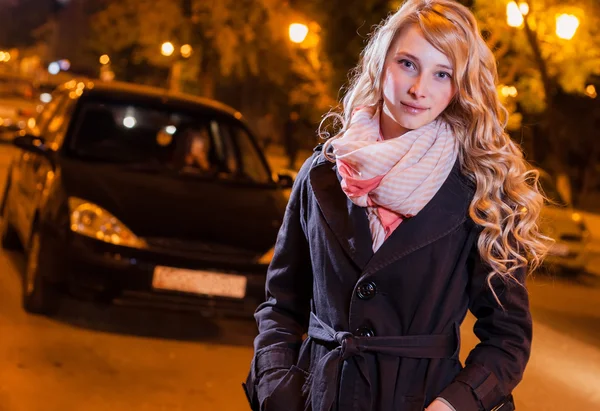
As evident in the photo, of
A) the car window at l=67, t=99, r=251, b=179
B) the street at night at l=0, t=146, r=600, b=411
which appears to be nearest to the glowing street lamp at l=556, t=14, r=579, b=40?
the street at night at l=0, t=146, r=600, b=411

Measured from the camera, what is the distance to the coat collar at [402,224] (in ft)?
7.74

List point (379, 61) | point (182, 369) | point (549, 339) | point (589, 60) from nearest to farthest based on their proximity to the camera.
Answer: point (379, 61) → point (182, 369) → point (549, 339) → point (589, 60)

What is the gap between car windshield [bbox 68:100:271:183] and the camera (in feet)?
25.6

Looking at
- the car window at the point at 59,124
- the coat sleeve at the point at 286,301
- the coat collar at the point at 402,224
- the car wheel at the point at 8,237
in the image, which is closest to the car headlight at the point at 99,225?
the car window at the point at 59,124

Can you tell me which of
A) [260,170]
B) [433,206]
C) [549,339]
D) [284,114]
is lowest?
[284,114]

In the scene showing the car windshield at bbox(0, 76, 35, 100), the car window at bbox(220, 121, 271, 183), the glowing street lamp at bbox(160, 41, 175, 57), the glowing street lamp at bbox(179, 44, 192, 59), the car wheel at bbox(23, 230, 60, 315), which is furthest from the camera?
the glowing street lamp at bbox(160, 41, 175, 57)

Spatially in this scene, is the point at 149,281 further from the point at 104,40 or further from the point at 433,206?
the point at 104,40

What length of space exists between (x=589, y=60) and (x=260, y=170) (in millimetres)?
13460

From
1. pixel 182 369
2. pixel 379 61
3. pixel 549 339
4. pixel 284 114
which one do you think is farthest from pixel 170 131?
pixel 284 114

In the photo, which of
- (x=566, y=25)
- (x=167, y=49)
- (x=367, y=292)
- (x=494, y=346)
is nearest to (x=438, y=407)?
(x=494, y=346)

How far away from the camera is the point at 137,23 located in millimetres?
28781

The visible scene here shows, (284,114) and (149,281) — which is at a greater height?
(149,281)

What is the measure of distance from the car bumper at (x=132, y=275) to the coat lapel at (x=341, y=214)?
4.14m

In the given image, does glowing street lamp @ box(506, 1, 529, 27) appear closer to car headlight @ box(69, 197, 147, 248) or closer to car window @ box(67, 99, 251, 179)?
car window @ box(67, 99, 251, 179)
